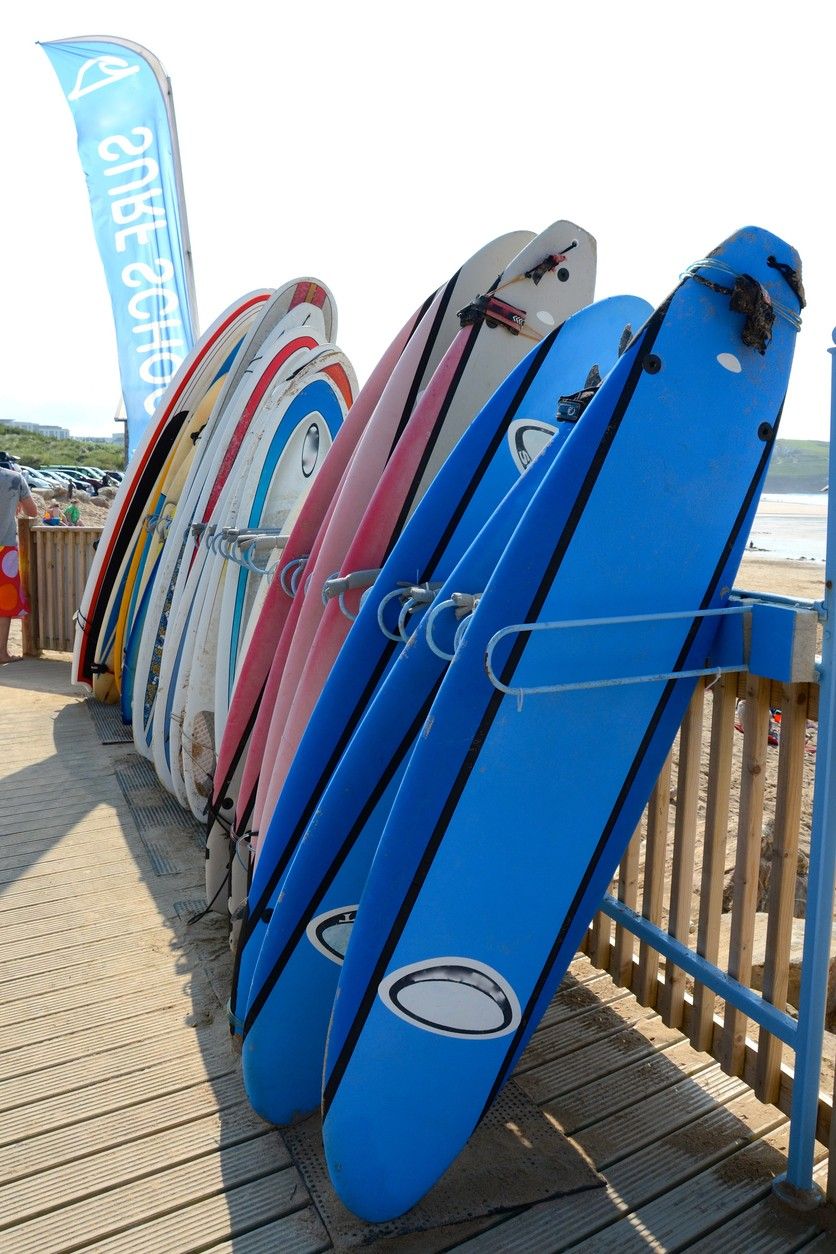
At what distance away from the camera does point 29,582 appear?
6.32m

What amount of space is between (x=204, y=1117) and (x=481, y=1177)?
582 mm

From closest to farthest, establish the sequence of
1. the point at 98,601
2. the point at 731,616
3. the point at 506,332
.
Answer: the point at 731,616
the point at 506,332
the point at 98,601

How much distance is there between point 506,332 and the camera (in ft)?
7.38

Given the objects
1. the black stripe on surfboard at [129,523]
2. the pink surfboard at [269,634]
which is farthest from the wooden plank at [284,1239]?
the black stripe on surfboard at [129,523]

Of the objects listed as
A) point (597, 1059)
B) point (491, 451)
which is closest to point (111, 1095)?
point (597, 1059)

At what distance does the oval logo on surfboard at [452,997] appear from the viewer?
1.54 metres

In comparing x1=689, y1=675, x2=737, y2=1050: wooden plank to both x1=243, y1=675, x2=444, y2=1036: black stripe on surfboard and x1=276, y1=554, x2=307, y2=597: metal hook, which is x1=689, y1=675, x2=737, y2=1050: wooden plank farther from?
x1=276, y1=554, x2=307, y2=597: metal hook

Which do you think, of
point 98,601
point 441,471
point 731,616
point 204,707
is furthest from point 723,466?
point 98,601

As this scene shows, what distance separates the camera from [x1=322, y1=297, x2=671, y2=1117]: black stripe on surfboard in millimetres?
1497

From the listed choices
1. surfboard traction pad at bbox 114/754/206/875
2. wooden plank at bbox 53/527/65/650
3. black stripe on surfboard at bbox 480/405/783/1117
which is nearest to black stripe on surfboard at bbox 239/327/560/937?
black stripe on surfboard at bbox 480/405/783/1117

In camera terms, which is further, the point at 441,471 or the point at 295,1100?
the point at 441,471

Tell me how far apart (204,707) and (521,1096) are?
1.93m

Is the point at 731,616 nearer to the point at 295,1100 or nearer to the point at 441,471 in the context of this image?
the point at 441,471

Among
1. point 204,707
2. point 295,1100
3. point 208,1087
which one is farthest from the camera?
point 204,707
